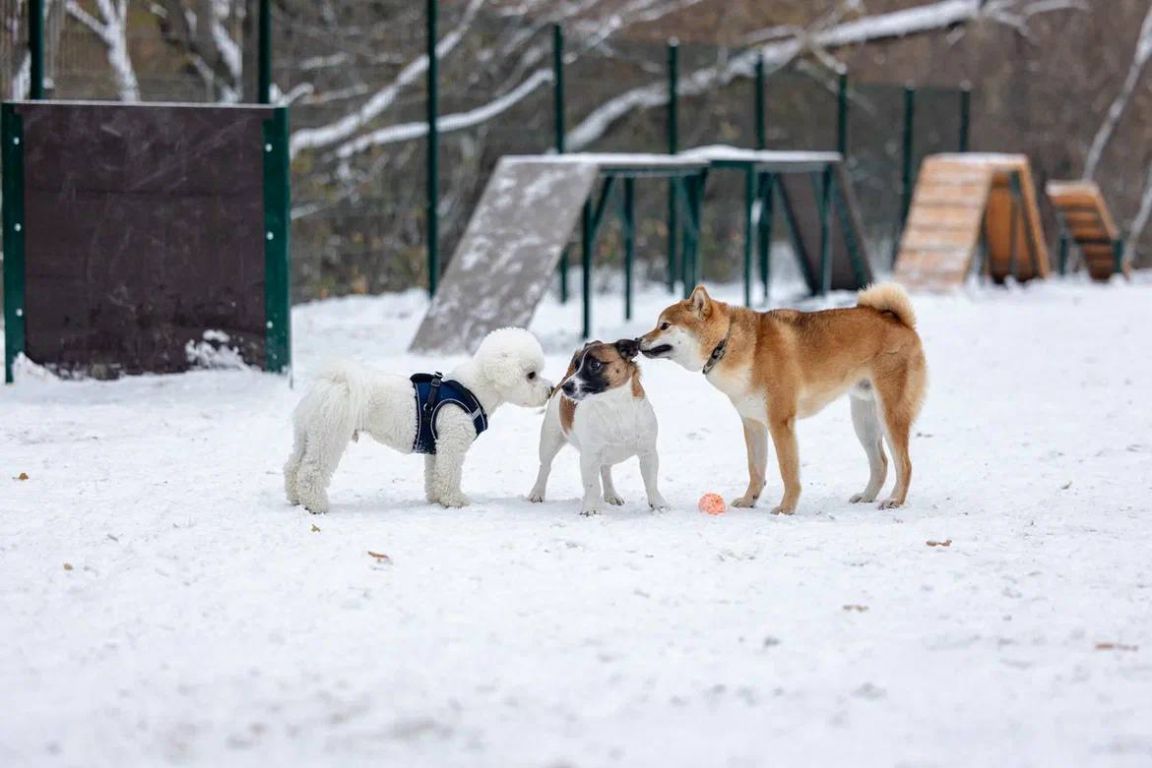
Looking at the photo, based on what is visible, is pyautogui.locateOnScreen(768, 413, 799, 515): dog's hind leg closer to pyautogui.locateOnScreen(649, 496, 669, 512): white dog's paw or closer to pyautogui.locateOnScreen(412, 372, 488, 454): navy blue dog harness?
pyautogui.locateOnScreen(649, 496, 669, 512): white dog's paw

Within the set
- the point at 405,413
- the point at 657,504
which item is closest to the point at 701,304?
the point at 657,504

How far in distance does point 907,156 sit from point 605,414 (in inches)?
513

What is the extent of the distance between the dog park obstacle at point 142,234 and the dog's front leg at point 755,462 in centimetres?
380

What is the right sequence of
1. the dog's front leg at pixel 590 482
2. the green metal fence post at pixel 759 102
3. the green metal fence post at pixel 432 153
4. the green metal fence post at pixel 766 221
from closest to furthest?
the dog's front leg at pixel 590 482 < the green metal fence post at pixel 432 153 < the green metal fence post at pixel 766 221 < the green metal fence post at pixel 759 102

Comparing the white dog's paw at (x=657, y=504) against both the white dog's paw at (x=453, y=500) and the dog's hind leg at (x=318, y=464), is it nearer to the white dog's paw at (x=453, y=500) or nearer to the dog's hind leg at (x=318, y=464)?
the white dog's paw at (x=453, y=500)

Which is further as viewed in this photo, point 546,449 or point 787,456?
point 546,449

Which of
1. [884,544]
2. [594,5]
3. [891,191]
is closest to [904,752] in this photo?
[884,544]

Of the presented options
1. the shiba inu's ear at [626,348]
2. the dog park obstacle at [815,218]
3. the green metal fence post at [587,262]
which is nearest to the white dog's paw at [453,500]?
the shiba inu's ear at [626,348]

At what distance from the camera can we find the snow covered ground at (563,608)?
385 centimetres

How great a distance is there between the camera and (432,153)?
42.3ft

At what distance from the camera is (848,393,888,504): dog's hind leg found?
688cm

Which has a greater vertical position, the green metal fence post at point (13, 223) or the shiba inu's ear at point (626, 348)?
the green metal fence post at point (13, 223)

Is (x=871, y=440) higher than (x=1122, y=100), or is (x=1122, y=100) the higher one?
(x=1122, y=100)

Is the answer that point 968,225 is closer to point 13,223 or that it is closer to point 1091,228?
point 1091,228
